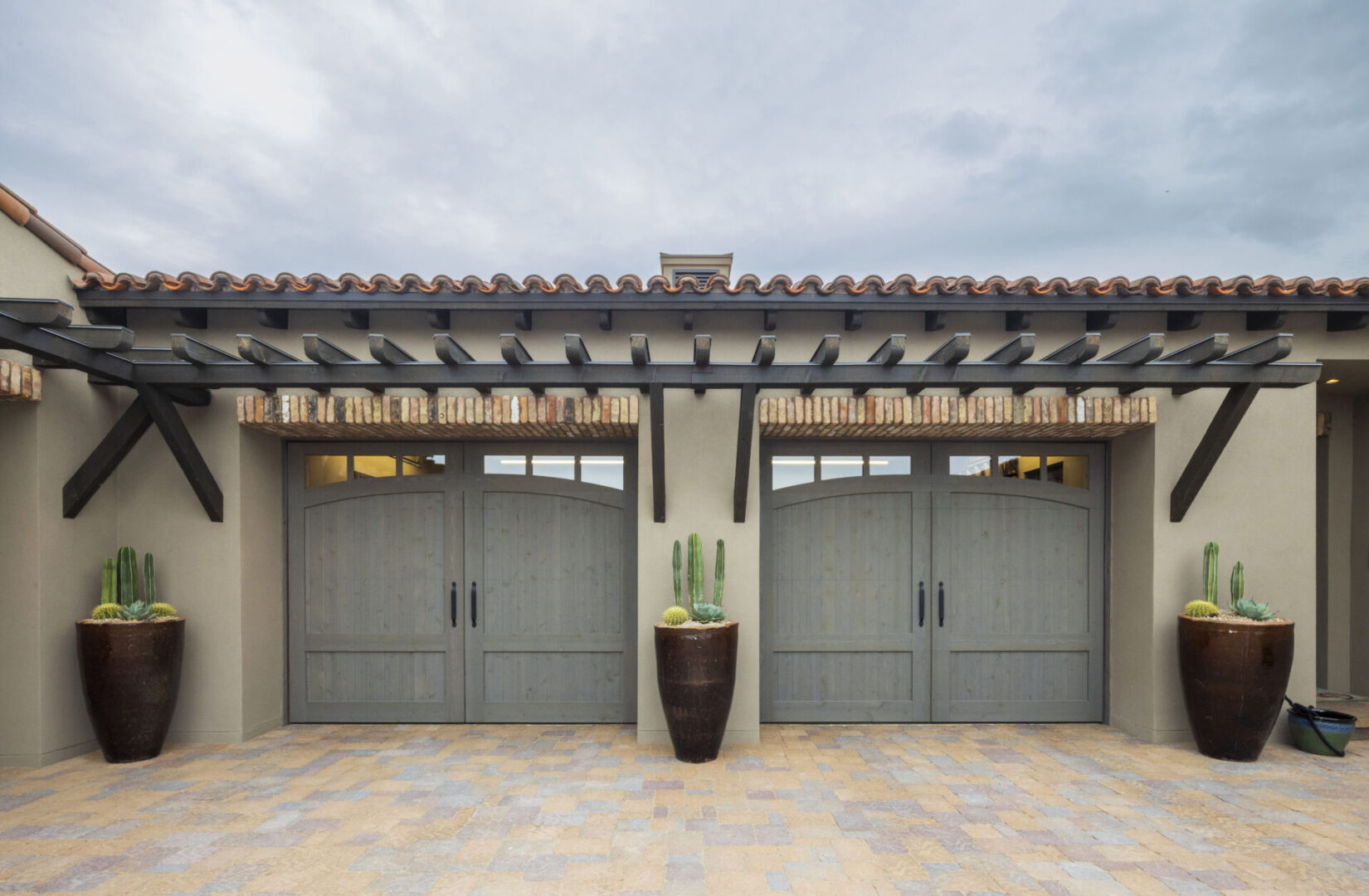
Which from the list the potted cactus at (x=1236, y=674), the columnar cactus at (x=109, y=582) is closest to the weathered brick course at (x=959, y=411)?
the potted cactus at (x=1236, y=674)

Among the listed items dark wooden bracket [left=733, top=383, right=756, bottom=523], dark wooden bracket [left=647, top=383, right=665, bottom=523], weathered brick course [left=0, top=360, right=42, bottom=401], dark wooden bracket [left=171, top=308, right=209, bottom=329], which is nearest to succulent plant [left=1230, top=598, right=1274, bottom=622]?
dark wooden bracket [left=733, top=383, right=756, bottom=523]

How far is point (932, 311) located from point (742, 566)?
2396 millimetres

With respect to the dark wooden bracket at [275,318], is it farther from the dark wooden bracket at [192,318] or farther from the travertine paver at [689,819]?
the travertine paver at [689,819]

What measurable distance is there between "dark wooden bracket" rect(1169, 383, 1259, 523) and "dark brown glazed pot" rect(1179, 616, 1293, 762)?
0.84 meters

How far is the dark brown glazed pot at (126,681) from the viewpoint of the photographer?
4141 millimetres

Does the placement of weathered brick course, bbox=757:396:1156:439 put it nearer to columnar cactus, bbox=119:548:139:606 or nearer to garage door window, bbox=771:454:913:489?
garage door window, bbox=771:454:913:489

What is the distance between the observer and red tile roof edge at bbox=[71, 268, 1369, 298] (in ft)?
14.5

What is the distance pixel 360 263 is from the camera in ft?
139

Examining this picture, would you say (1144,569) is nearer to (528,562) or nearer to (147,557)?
(528,562)

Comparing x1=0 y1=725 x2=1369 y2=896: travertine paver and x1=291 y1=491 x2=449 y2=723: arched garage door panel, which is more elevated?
x1=291 y1=491 x2=449 y2=723: arched garage door panel

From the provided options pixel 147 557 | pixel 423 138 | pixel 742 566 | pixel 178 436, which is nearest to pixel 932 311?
pixel 742 566

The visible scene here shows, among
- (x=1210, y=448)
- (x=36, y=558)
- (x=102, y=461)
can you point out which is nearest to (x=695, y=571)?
(x=1210, y=448)

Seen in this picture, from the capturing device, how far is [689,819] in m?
3.40

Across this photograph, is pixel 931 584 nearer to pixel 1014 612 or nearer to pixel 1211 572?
pixel 1014 612
